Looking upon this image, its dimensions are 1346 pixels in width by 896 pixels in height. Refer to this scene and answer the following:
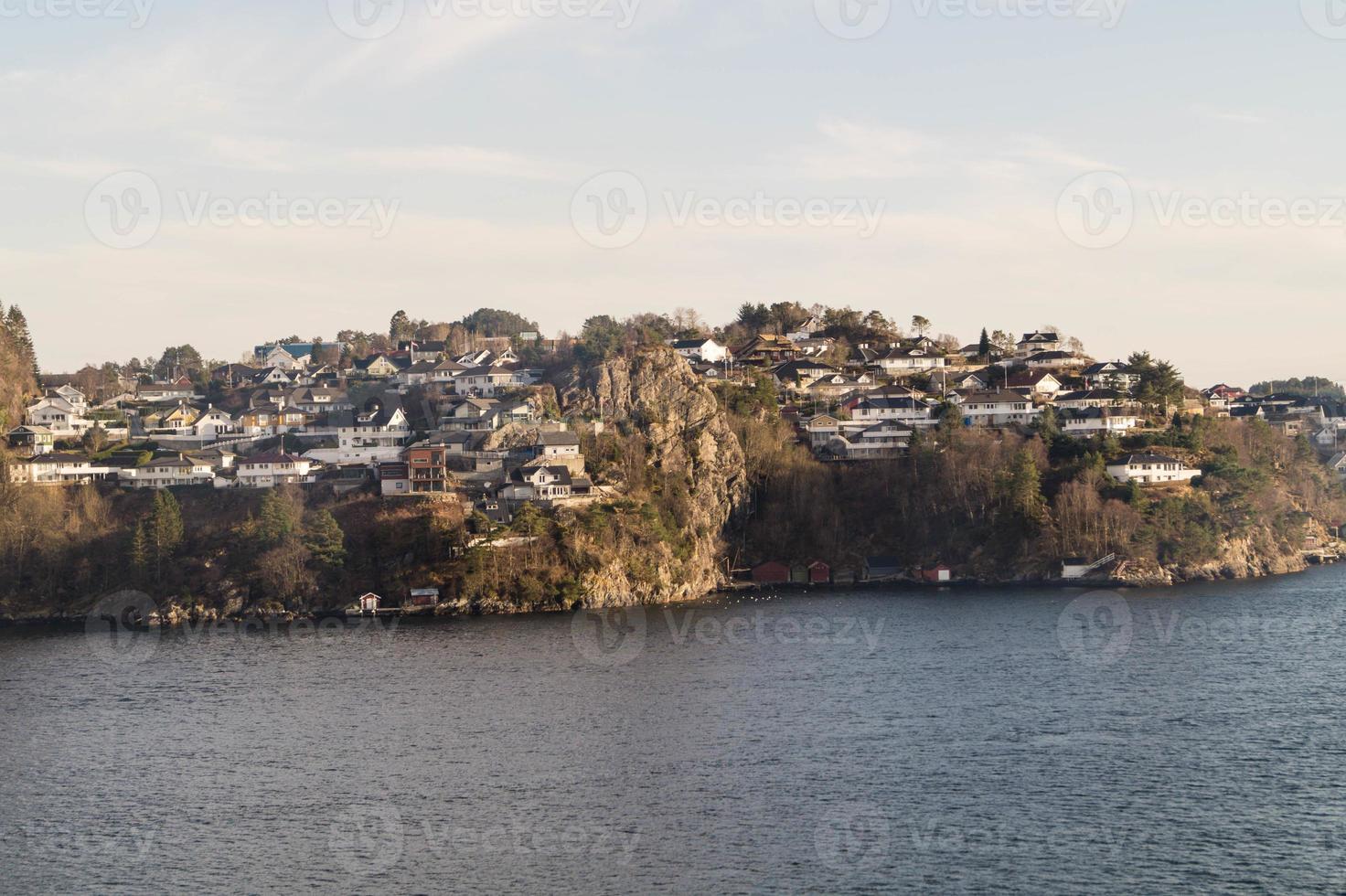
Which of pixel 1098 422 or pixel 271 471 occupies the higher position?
pixel 1098 422

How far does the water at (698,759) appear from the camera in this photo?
80.2 feet

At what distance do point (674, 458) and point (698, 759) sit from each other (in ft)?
115

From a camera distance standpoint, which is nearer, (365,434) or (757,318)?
(365,434)

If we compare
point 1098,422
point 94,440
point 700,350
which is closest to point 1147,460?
point 1098,422

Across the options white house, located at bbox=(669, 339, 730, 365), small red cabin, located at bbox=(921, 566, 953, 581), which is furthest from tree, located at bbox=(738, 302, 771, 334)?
small red cabin, located at bbox=(921, 566, 953, 581)

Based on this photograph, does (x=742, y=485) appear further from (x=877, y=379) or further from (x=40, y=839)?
(x=40, y=839)

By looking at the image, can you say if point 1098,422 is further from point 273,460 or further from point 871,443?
point 273,460

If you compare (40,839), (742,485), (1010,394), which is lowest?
(40,839)

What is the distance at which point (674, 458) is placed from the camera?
65.5 metres

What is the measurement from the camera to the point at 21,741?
1346 inches

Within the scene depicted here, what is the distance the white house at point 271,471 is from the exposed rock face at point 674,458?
14.5 m

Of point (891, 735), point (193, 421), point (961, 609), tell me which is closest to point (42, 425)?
point (193, 421)

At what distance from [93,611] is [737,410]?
3287 centimetres

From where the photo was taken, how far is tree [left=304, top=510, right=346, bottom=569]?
180 feet
